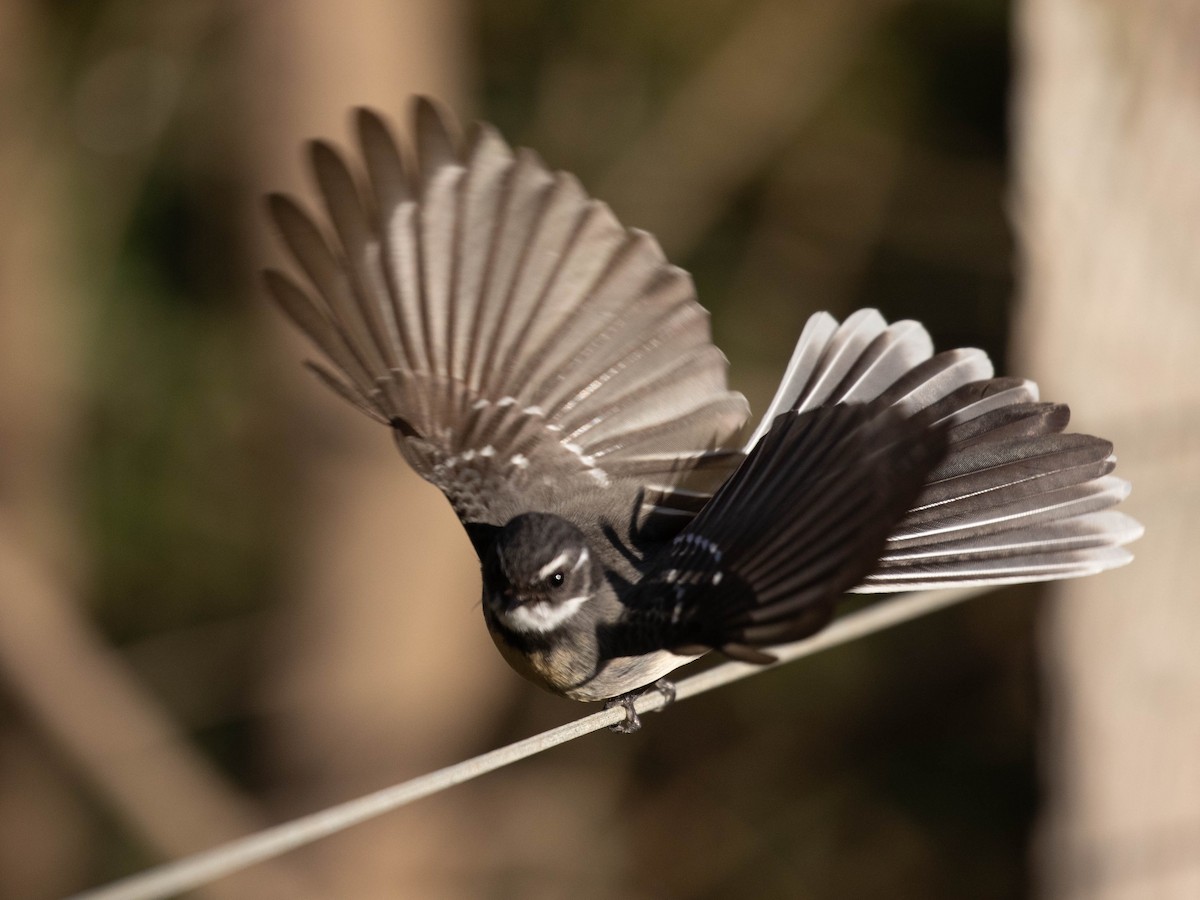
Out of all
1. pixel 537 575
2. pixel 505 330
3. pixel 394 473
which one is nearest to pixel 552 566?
pixel 537 575

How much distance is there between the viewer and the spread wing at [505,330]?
2707 millimetres

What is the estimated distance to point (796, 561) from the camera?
2.03 metres

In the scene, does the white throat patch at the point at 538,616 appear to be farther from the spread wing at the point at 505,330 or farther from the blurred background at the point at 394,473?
the blurred background at the point at 394,473

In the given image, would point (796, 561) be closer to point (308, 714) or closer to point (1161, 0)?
point (1161, 0)

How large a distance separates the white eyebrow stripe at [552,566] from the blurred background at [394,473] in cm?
360

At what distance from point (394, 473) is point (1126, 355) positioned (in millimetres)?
3545

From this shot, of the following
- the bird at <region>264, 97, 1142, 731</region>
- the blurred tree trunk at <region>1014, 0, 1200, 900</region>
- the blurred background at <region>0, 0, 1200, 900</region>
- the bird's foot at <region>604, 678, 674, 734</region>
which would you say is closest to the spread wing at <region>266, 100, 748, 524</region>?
the bird at <region>264, 97, 1142, 731</region>

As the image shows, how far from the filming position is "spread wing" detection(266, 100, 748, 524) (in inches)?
107

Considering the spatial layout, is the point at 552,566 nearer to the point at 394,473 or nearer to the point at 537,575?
the point at 537,575

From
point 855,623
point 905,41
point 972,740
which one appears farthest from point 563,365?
point 905,41

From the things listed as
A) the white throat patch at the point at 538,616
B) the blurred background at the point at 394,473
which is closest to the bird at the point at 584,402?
the white throat patch at the point at 538,616

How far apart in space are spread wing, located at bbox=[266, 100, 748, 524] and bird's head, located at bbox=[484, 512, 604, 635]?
29cm

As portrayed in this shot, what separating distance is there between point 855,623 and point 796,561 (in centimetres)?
69

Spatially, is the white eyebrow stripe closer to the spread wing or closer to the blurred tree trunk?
the spread wing
